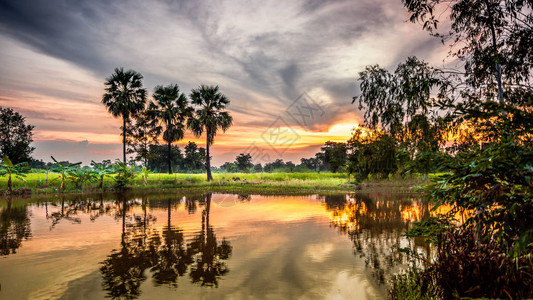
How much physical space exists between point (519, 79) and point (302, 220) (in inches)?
412

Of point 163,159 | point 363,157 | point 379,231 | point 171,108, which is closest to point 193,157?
point 163,159

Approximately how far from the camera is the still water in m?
5.98

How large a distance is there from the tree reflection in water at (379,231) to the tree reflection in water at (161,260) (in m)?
4.50

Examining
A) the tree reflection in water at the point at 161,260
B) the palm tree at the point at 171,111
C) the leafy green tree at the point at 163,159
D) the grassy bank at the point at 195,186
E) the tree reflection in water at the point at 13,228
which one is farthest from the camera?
the leafy green tree at the point at 163,159

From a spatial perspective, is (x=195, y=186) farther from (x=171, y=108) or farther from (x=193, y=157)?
(x=193, y=157)

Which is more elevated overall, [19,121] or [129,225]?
[19,121]

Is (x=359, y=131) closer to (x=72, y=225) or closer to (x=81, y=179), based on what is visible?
(x=72, y=225)

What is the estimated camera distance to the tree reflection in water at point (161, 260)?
6.34 metres

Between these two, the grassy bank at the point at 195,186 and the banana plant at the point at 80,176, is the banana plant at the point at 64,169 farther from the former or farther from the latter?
the grassy bank at the point at 195,186

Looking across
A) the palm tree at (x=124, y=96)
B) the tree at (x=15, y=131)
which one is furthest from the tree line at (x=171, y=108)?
the tree at (x=15, y=131)

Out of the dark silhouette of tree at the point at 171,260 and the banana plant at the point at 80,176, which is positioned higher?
the banana plant at the point at 80,176

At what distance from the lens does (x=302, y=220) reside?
14.2 metres

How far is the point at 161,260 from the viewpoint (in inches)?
308

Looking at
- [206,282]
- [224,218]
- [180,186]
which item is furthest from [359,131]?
[206,282]
